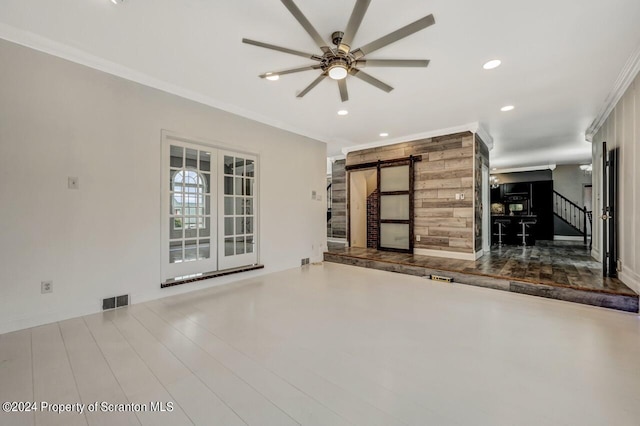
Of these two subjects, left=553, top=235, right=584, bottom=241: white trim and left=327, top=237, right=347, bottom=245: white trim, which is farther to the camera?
left=553, top=235, right=584, bottom=241: white trim

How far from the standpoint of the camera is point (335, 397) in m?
1.76

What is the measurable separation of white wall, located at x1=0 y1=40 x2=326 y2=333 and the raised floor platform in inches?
129

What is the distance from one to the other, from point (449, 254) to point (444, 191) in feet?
4.22

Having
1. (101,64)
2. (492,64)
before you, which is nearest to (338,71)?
(492,64)

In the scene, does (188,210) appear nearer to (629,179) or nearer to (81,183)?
(81,183)

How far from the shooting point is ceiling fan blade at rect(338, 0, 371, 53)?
193 centimetres

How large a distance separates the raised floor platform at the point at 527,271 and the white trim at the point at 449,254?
8.1 inches

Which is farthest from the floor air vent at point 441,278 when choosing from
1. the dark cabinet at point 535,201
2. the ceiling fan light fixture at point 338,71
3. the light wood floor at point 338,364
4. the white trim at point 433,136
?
the dark cabinet at point 535,201

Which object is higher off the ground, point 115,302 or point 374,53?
point 374,53

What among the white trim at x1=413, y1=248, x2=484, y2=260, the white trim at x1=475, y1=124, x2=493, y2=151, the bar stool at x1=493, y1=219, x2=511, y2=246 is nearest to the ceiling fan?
the white trim at x1=475, y1=124, x2=493, y2=151

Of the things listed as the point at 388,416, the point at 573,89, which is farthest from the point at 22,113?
the point at 573,89

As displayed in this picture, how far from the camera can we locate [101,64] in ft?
10.5

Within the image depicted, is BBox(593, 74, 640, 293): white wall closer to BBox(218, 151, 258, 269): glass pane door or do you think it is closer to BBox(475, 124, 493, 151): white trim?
BBox(475, 124, 493, 151): white trim

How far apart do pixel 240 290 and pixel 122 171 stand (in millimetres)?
2163
